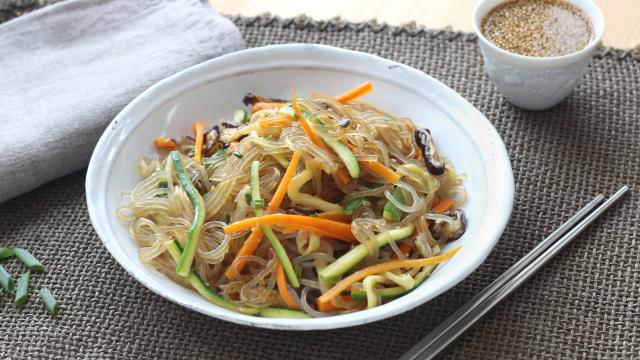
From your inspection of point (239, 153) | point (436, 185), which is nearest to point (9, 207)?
point (239, 153)

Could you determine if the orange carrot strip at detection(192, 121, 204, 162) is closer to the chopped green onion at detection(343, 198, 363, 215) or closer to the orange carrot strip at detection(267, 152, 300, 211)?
the orange carrot strip at detection(267, 152, 300, 211)

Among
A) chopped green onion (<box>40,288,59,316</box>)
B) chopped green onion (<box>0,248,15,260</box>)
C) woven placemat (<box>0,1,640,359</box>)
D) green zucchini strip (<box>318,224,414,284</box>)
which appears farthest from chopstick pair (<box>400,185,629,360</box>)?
chopped green onion (<box>0,248,15,260</box>)

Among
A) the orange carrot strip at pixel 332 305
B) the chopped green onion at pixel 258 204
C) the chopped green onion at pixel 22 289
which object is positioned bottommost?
the chopped green onion at pixel 22 289

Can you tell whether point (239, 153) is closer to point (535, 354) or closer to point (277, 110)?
point (277, 110)

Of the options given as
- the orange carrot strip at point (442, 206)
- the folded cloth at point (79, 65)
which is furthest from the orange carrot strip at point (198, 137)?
the orange carrot strip at point (442, 206)

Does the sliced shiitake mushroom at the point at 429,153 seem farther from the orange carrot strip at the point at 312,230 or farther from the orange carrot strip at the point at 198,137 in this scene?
the orange carrot strip at the point at 198,137
